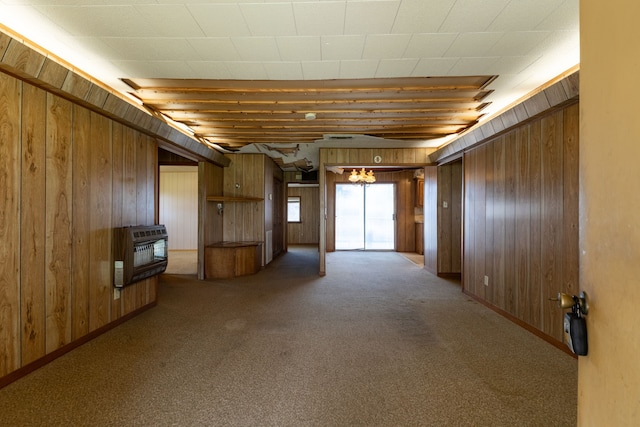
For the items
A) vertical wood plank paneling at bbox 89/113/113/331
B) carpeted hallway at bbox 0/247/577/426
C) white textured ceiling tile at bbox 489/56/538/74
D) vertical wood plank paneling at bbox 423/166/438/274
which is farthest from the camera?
vertical wood plank paneling at bbox 423/166/438/274

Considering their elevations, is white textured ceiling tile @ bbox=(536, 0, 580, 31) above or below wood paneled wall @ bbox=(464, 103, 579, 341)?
above

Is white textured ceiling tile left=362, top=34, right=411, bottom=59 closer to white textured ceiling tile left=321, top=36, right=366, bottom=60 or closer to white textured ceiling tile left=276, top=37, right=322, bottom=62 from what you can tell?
white textured ceiling tile left=321, top=36, right=366, bottom=60

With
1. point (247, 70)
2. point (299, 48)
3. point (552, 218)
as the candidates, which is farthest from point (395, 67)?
point (552, 218)

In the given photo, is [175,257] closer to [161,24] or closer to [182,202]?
[182,202]

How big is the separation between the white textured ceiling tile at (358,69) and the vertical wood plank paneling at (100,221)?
2.47 meters

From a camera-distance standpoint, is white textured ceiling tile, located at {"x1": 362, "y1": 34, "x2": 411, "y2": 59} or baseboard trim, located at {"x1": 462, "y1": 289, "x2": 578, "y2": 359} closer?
white textured ceiling tile, located at {"x1": 362, "y1": 34, "x2": 411, "y2": 59}

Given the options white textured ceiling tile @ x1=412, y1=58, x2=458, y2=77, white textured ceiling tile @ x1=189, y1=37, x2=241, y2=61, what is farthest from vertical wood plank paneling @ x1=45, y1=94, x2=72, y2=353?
white textured ceiling tile @ x1=412, y1=58, x2=458, y2=77

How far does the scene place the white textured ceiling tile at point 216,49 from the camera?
88.9 inches

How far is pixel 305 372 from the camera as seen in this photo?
2.20 meters

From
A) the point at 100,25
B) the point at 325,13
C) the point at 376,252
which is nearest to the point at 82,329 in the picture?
the point at 100,25

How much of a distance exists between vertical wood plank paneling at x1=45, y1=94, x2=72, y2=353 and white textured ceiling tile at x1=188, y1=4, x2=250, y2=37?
1.47 metres

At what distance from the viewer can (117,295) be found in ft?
10.2

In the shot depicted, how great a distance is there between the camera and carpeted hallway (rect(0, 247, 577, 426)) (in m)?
1.75

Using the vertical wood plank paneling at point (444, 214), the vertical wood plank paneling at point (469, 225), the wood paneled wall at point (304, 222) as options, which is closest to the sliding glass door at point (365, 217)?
the wood paneled wall at point (304, 222)
